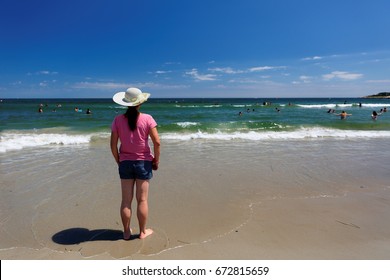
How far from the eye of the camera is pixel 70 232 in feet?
13.6

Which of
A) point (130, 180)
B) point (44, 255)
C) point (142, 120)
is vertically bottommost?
point (44, 255)

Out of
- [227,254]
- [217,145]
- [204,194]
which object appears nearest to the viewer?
[227,254]

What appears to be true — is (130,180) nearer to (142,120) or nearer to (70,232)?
(142,120)

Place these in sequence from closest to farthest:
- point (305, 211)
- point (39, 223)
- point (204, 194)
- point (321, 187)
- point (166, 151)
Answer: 1. point (39, 223)
2. point (305, 211)
3. point (204, 194)
4. point (321, 187)
5. point (166, 151)

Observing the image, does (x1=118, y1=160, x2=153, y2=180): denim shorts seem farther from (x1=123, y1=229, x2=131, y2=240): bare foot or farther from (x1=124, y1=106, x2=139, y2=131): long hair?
(x1=123, y1=229, x2=131, y2=240): bare foot

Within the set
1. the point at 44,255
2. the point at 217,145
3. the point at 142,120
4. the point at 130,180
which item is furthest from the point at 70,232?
the point at 217,145

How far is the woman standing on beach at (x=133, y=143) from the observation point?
346 centimetres

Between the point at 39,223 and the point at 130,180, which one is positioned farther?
the point at 39,223

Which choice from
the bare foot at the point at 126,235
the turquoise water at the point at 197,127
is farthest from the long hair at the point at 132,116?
the turquoise water at the point at 197,127

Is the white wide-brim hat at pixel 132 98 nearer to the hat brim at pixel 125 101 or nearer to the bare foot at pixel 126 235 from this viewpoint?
the hat brim at pixel 125 101

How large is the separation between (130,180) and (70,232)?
1.32 meters

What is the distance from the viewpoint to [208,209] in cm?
500

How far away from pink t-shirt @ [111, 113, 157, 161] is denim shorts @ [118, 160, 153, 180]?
5 centimetres

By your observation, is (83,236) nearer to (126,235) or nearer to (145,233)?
(126,235)
